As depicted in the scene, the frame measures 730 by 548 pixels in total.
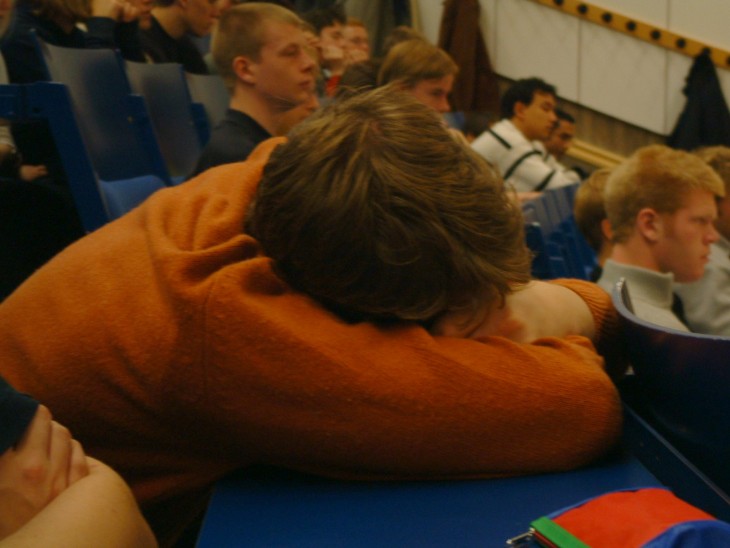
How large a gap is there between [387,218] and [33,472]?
338 mm

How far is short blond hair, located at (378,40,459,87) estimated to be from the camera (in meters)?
2.78

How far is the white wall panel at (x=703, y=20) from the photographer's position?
15.5 ft

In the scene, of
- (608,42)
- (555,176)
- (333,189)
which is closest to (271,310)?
(333,189)

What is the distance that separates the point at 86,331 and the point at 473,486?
361 mm

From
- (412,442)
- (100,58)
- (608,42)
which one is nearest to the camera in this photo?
(412,442)

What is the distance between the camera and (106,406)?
77 cm

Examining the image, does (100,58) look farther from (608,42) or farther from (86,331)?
(608,42)

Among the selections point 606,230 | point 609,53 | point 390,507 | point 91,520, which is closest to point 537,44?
point 609,53

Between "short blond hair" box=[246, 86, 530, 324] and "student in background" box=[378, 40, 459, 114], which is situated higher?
"short blond hair" box=[246, 86, 530, 324]

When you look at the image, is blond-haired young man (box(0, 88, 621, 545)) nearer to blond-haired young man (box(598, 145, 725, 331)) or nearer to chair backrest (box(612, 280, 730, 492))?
chair backrest (box(612, 280, 730, 492))

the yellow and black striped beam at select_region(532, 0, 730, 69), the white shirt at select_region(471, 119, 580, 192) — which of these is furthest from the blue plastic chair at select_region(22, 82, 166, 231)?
the yellow and black striped beam at select_region(532, 0, 730, 69)

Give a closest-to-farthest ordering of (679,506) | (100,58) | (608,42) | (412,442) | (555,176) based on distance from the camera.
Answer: (679,506), (412,442), (100,58), (555,176), (608,42)

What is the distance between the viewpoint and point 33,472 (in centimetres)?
64

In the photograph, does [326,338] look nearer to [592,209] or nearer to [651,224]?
[651,224]
